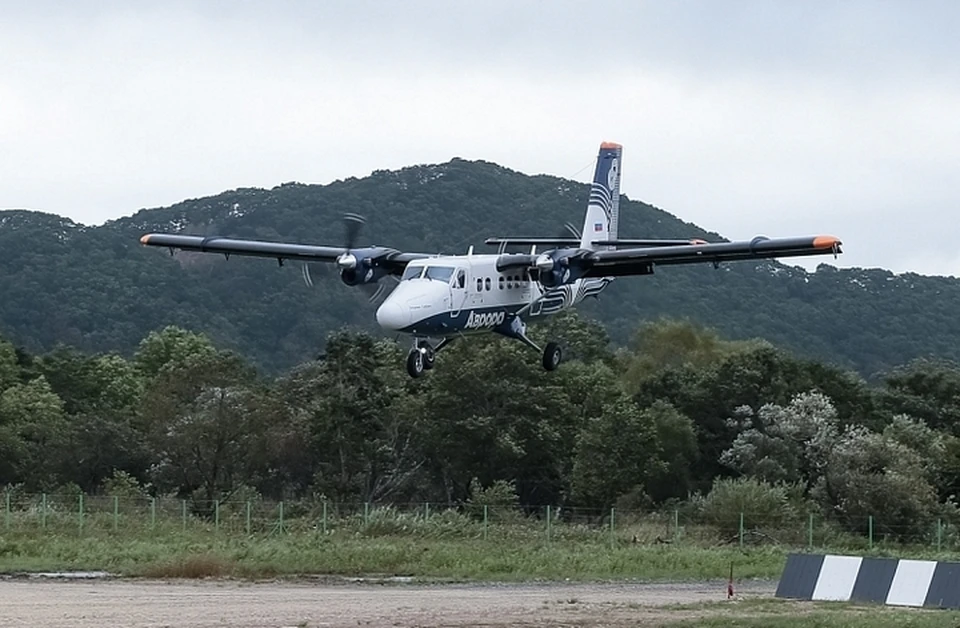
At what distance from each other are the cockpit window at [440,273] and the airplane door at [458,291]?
143 millimetres

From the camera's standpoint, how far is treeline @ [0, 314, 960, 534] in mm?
66688

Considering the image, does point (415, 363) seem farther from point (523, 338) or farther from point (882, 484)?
point (882, 484)

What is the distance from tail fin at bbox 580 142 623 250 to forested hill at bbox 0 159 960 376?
1810 inches

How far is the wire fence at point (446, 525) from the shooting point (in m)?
46.8

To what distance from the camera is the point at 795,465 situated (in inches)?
2761

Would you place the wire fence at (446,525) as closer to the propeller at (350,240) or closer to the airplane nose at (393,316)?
the propeller at (350,240)

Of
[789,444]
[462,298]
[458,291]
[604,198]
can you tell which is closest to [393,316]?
[458,291]

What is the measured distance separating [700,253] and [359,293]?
7098cm

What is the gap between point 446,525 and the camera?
4997 cm

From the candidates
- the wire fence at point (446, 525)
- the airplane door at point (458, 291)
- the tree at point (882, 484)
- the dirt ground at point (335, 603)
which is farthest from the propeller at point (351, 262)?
the tree at point (882, 484)

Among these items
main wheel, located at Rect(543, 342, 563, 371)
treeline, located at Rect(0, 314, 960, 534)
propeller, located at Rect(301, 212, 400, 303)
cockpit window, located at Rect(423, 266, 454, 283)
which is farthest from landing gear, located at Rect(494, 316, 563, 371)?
treeline, located at Rect(0, 314, 960, 534)

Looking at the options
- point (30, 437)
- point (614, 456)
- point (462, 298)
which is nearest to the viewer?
point (462, 298)

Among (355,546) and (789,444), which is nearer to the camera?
(355,546)

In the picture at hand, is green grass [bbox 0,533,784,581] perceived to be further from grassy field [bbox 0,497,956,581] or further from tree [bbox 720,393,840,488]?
tree [bbox 720,393,840,488]
